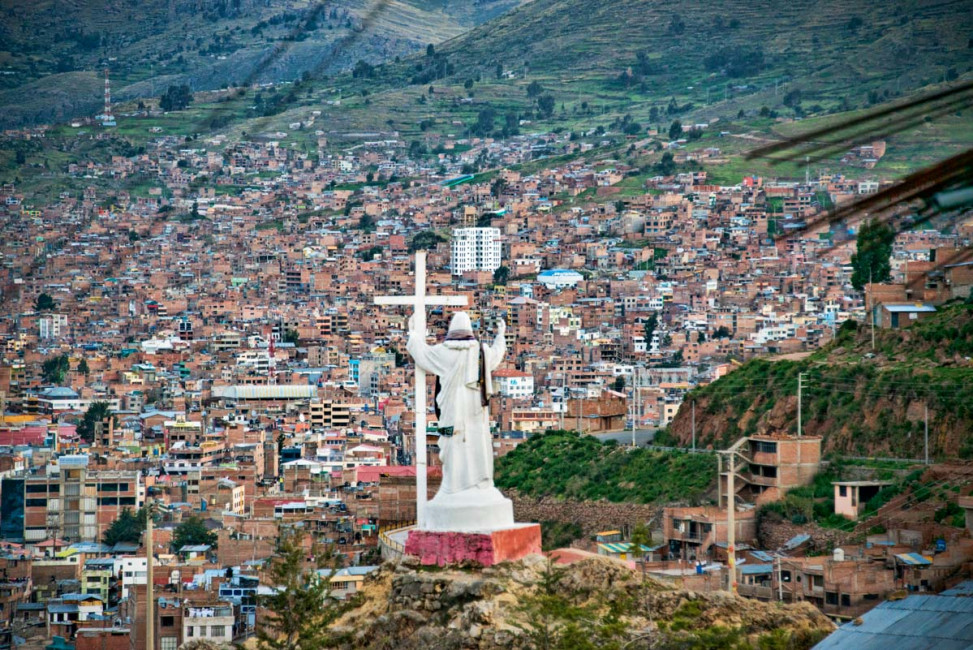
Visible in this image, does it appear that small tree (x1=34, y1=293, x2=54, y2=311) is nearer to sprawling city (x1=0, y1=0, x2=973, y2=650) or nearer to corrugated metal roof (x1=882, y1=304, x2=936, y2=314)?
sprawling city (x1=0, y1=0, x2=973, y2=650)

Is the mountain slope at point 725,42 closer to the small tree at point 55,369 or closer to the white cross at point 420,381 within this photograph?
the small tree at point 55,369

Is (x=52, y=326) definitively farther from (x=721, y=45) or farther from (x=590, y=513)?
(x=590, y=513)

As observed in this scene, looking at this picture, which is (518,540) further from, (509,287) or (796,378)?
(509,287)

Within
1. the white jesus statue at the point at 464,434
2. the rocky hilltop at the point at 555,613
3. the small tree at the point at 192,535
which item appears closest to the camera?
the rocky hilltop at the point at 555,613

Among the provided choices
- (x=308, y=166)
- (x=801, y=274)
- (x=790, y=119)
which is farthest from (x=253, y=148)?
(x=801, y=274)

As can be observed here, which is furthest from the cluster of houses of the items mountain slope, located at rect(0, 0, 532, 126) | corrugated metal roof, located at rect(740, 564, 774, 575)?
mountain slope, located at rect(0, 0, 532, 126)

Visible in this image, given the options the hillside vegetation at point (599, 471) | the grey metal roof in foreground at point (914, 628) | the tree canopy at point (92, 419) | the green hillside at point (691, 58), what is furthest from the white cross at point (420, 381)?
the green hillside at point (691, 58)
